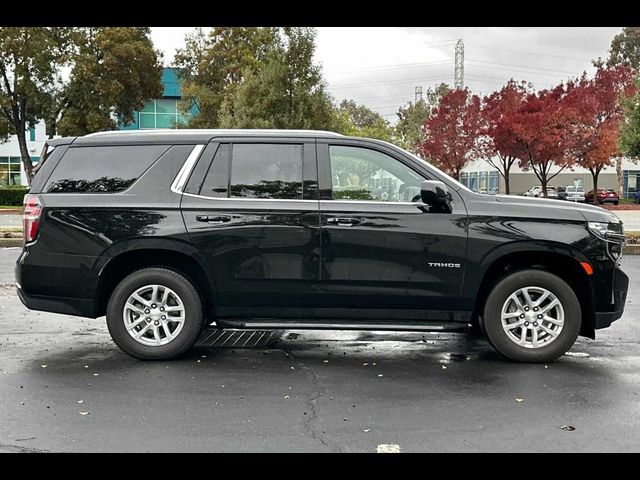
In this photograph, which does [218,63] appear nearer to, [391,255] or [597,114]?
[597,114]

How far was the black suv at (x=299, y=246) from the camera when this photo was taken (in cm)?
583

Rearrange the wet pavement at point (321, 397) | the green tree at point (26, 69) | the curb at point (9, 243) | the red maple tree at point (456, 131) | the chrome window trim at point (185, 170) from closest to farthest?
the wet pavement at point (321, 397) → the chrome window trim at point (185, 170) → the curb at point (9, 243) → the green tree at point (26, 69) → the red maple tree at point (456, 131)

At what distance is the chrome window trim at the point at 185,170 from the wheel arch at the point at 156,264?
480mm

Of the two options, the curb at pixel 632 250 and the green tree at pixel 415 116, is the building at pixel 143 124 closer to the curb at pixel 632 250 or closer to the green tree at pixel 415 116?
the green tree at pixel 415 116

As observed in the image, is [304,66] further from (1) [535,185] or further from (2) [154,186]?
(1) [535,185]

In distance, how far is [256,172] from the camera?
605cm

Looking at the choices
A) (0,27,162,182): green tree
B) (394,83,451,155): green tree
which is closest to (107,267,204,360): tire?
(0,27,162,182): green tree

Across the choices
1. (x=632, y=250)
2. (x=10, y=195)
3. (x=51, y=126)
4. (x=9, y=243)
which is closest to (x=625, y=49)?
(x=51, y=126)

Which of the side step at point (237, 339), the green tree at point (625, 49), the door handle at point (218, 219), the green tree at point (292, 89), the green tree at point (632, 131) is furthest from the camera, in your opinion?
the green tree at point (625, 49)

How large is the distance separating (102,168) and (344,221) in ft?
7.23

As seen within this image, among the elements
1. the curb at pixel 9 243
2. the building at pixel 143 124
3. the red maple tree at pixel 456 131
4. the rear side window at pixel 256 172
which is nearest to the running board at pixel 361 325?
the rear side window at pixel 256 172

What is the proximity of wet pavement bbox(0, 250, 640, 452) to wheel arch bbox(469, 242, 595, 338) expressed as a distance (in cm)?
50

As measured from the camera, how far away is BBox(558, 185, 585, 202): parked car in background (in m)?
51.2

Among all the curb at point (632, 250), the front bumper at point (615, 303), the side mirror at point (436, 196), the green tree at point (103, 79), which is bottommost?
the curb at point (632, 250)
